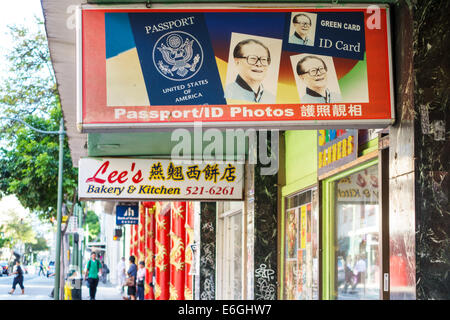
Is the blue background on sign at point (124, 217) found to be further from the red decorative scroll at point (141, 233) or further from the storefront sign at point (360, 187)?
the storefront sign at point (360, 187)

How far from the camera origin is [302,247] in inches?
364

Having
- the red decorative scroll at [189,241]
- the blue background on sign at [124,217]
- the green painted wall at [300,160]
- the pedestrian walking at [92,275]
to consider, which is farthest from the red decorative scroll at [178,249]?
the blue background on sign at [124,217]

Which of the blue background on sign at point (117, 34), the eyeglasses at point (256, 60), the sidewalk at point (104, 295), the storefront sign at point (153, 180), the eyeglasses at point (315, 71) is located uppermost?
the blue background on sign at point (117, 34)

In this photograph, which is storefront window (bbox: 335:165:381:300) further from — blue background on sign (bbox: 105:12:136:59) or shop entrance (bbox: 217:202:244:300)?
shop entrance (bbox: 217:202:244:300)

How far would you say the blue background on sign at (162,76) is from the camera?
4992 millimetres

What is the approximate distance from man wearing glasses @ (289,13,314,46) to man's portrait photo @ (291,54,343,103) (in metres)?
0.10

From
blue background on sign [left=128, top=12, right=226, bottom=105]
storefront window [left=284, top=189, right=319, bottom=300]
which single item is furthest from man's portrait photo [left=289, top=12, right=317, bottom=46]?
storefront window [left=284, top=189, right=319, bottom=300]

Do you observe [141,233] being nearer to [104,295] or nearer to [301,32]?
[104,295]

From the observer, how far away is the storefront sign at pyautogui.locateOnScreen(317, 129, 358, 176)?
7.20 metres

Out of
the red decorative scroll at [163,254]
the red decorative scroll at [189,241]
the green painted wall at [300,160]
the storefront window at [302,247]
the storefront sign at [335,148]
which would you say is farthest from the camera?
the red decorative scroll at [163,254]

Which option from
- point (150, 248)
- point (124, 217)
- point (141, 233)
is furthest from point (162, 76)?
point (141, 233)

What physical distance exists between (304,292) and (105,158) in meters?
3.65
